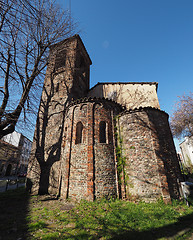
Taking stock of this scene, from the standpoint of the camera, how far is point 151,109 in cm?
932

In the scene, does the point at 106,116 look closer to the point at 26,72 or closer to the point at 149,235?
the point at 26,72

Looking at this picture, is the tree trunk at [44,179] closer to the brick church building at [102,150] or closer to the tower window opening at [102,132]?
the brick church building at [102,150]

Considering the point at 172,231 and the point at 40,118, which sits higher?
the point at 40,118

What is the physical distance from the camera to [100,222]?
16.6 ft

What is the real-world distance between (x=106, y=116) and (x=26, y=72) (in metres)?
6.30

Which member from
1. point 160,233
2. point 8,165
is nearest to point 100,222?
point 160,233

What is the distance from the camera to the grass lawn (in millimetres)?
4246

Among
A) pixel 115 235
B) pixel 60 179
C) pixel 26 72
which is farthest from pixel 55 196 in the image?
pixel 26 72

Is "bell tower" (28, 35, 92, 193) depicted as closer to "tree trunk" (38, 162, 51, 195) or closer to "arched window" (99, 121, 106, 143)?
"tree trunk" (38, 162, 51, 195)

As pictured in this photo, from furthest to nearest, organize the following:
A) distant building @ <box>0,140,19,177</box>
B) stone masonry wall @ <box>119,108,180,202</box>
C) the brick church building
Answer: distant building @ <box>0,140,19,177</box>
the brick church building
stone masonry wall @ <box>119,108,180,202</box>

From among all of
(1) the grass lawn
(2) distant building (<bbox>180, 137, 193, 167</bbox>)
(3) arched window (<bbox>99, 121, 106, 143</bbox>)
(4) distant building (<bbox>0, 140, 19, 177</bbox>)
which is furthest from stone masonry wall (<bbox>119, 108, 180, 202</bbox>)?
(4) distant building (<bbox>0, 140, 19, 177</bbox>)

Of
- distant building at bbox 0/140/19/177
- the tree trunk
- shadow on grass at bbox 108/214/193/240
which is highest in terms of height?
distant building at bbox 0/140/19/177

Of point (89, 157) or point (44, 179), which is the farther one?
point (44, 179)

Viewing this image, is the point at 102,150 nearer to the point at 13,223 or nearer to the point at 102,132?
the point at 102,132
